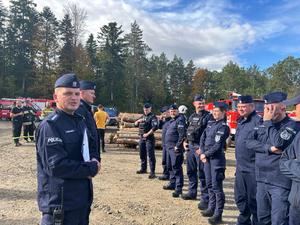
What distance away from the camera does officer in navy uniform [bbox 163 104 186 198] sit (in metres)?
8.11

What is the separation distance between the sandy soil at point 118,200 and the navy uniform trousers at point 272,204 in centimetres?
195

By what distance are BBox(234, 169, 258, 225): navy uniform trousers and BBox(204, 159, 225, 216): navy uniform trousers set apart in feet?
2.35

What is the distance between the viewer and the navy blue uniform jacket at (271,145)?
14.0 feet

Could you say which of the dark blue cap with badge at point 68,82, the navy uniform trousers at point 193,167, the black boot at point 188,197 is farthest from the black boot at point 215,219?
the dark blue cap with badge at point 68,82

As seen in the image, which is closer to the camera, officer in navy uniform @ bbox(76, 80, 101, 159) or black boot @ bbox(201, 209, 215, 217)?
officer in navy uniform @ bbox(76, 80, 101, 159)

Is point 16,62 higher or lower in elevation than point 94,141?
higher

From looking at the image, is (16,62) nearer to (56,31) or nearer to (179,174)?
→ (56,31)

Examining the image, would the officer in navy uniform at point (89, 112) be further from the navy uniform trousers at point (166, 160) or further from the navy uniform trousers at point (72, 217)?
the navy uniform trousers at point (166, 160)

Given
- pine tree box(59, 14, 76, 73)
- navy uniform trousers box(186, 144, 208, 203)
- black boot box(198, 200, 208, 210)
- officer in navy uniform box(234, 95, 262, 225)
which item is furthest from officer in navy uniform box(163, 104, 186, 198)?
pine tree box(59, 14, 76, 73)

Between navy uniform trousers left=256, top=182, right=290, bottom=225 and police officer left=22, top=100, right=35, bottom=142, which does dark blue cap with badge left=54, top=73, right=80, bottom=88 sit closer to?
navy uniform trousers left=256, top=182, right=290, bottom=225

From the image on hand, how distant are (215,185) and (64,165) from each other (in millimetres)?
3691

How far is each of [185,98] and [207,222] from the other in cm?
6754

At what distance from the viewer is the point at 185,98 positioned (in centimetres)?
7338

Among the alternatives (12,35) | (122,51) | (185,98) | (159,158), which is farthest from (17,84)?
(159,158)
